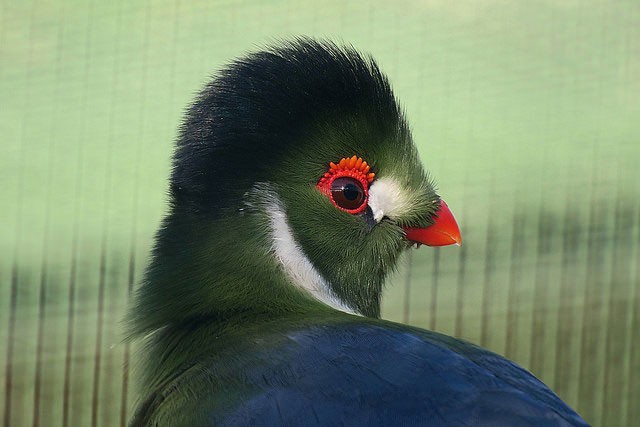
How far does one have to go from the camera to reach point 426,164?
2.97 m

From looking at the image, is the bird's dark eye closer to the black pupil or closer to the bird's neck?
the black pupil

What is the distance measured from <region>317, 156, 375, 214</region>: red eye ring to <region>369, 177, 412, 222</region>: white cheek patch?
23 millimetres

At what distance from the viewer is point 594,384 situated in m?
3.16

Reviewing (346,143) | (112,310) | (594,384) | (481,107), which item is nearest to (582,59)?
(481,107)

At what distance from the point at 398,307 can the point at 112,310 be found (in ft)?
2.68

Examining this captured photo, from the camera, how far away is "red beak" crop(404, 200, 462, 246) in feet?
5.44

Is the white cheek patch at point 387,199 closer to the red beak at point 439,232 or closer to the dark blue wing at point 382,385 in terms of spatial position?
the red beak at point 439,232

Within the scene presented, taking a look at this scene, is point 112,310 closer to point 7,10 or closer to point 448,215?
point 7,10

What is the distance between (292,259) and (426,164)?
1546 millimetres

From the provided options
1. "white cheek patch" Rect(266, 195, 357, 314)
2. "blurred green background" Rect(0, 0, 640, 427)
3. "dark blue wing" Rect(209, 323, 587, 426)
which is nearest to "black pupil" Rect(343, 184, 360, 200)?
"white cheek patch" Rect(266, 195, 357, 314)

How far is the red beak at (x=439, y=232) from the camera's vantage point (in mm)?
1659

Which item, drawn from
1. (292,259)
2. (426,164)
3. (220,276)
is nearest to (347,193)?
(292,259)

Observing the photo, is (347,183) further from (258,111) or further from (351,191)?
(258,111)

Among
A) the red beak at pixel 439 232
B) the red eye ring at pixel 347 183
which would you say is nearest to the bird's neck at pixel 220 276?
the red eye ring at pixel 347 183
